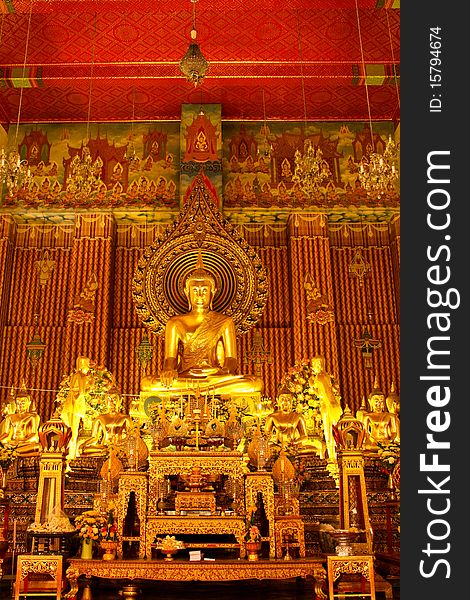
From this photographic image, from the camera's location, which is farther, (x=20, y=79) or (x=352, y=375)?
(x=352, y=375)

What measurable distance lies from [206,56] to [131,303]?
3741 millimetres

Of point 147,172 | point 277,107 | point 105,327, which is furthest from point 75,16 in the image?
point 105,327

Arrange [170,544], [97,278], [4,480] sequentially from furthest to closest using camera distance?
1. [97,278]
2. [4,480]
3. [170,544]

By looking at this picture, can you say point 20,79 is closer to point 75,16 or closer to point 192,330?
point 75,16

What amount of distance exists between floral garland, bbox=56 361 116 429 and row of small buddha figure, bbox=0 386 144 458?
437 mm

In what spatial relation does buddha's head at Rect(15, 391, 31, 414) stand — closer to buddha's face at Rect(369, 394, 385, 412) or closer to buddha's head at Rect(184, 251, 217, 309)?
buddha's head at Rect(184, 251, 217, 309)

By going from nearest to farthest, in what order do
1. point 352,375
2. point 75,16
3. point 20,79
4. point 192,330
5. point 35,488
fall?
point 35,488 < point 192,330 < point 75,16 < point 20,79 < point 352,375

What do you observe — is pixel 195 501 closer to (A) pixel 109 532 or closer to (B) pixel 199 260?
(A) pixel 109 532

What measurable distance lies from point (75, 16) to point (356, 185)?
4587 millimetres

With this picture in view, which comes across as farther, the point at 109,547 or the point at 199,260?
Answer: the point at 199,260

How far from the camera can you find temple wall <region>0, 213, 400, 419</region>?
9438mm

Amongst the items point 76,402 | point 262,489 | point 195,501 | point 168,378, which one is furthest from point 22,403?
point 262,489

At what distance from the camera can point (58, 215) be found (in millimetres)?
9953

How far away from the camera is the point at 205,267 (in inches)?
286
